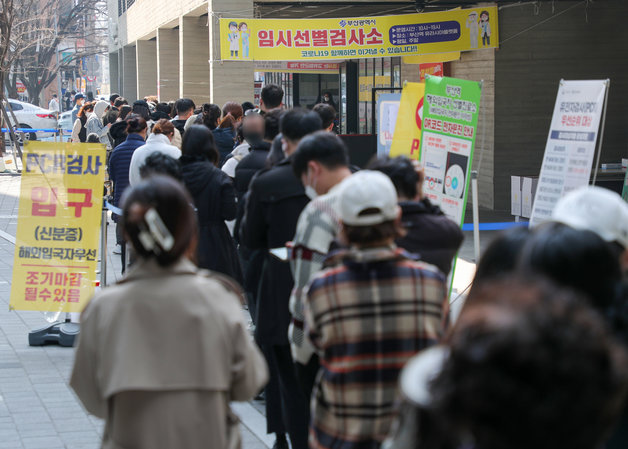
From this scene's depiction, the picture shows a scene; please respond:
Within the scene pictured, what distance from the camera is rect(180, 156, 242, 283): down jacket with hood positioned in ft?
21.0

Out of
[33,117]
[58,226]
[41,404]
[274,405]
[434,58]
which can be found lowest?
[41,404]

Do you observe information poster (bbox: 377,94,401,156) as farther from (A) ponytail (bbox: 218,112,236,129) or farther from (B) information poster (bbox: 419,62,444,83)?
(B) information poster (bbox: 419,62,444,83)

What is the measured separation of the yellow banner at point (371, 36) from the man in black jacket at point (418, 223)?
11721mm

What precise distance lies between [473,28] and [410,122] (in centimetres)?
771

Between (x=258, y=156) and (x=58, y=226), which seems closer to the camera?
(x=258, y=156)

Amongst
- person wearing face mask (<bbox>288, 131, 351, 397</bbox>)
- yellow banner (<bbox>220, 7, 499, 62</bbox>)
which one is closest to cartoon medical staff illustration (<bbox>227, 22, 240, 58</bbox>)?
yellow banner (<bbox>220, 7, 499, 62</bbox>)

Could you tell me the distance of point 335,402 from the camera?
303cm

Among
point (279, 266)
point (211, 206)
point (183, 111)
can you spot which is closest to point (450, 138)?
point (211, 206)

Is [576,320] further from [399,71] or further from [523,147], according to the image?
[399,71]

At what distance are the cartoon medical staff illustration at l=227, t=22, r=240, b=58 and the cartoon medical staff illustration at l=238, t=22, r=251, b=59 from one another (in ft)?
0.26

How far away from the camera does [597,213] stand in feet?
9.06

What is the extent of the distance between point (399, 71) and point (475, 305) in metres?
20.0

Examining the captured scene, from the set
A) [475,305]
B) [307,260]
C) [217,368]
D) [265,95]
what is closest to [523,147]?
[265,95]

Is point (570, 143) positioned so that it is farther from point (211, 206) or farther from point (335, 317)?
point (335, 317)
